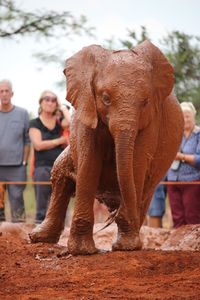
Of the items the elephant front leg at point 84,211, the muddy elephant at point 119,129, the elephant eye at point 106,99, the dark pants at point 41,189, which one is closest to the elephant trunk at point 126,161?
the muddy elephant at point 119,129

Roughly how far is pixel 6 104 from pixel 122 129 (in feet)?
15.9

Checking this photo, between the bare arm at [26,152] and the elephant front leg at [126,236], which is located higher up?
the bare arm at [26,152]

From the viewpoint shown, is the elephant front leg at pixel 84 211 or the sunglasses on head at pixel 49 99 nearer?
the elephant front leg at pixel 84 211

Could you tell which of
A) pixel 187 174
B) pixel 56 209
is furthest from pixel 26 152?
pixel 56 209

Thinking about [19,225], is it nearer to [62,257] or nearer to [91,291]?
[62,257]

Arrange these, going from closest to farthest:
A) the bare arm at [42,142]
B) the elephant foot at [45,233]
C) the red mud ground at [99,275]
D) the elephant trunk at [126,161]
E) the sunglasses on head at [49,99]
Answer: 1. the red mud ground at [99,275]
2. the elephant trunk at [126,161]
3. the elephant foot at [45,233]
4. the sunglasses on head at [49,99]
5. the bare arm at [42,142]

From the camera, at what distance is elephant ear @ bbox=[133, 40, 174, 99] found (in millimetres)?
7722

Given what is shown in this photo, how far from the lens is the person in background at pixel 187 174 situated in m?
10.9

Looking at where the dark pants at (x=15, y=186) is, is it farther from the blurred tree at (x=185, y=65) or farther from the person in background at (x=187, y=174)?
the blurred tree at (x=185, y=65)

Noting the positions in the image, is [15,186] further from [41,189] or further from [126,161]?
[126,161]

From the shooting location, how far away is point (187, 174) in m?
11.0

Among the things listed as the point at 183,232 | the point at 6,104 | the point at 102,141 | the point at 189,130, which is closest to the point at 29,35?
the point at 6,104

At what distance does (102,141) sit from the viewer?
768cm

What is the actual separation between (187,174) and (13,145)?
8.18 ft
